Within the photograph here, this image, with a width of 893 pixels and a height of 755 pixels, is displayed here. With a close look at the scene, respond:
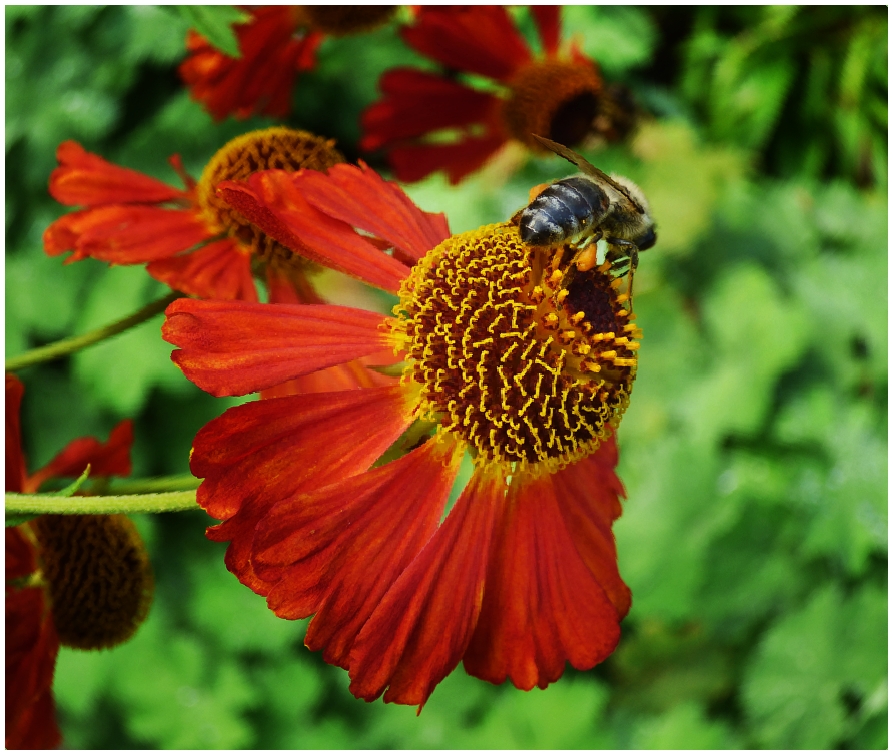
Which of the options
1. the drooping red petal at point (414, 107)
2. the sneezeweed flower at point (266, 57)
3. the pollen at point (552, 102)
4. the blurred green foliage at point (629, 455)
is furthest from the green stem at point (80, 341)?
the blurred green foliage at point (629, 455)

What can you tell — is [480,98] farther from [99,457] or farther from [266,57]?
[99,457]

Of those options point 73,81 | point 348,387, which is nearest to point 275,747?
point 348,387

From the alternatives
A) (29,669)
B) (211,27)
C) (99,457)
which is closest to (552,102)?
(211,27)

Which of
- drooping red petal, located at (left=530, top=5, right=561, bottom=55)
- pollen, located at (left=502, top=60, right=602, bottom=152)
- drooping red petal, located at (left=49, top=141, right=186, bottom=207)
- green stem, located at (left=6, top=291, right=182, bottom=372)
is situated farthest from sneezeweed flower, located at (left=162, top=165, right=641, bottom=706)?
drooping red petal, located at (left=530, top=5, right=561, bottom=55)

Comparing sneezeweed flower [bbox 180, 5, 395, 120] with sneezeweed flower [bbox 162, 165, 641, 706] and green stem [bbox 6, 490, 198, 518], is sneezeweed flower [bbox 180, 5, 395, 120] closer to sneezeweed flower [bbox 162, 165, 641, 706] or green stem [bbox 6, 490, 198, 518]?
sneezeweed flower [bbox 162, 165, 641, 706]

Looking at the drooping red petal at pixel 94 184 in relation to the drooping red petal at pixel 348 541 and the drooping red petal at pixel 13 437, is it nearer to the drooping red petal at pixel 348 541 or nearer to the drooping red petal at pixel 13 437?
the drooping red petal at pixel 13 437

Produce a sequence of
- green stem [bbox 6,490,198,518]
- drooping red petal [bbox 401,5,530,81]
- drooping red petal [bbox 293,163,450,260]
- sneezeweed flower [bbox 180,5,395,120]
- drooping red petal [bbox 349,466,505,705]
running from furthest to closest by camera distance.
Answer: drooping red petal [bbox 401,5,530,81]
sneezeweed flower [bbox 180,5,395,120]
drooping red petal [bbox 293,163,450,260]
drooping red petal [bbox 349,466,505,705]
green stem [bbox 6,490,198,518]
